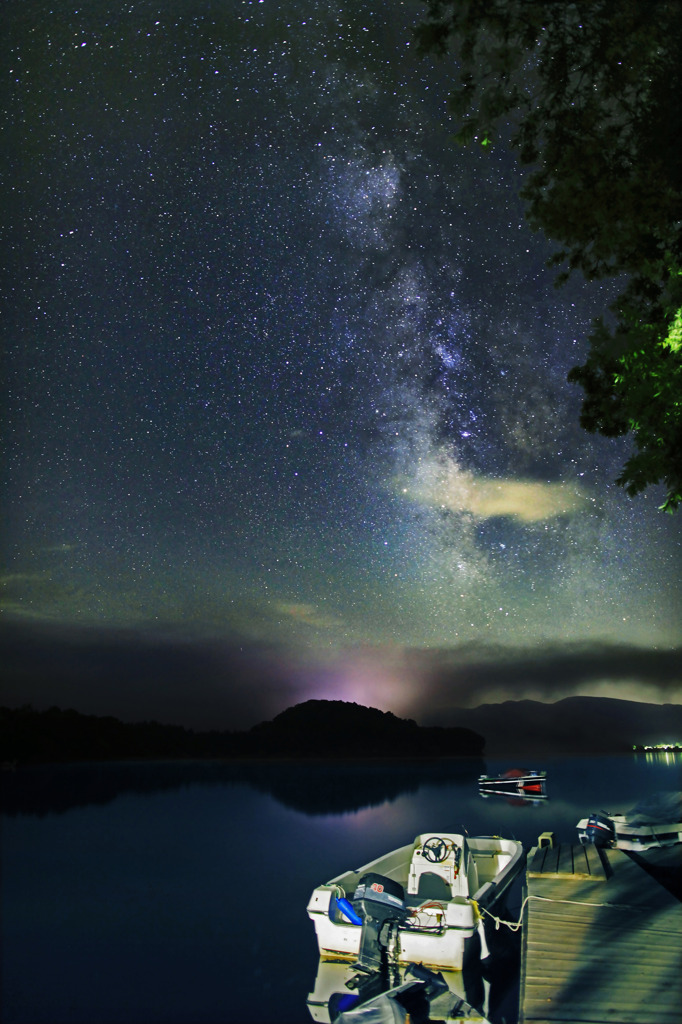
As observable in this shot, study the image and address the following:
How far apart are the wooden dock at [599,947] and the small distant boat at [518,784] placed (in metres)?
61.4

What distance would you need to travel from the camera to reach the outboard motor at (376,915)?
446 inches

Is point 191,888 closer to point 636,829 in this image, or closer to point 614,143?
point 636,829

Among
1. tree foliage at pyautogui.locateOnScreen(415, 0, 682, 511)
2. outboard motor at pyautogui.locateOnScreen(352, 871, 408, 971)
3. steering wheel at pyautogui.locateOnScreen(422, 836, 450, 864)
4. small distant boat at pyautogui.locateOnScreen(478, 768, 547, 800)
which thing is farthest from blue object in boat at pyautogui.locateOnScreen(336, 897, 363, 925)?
small distant boat at pyautogui.locateOnScreen(478, 768, 547, 800)

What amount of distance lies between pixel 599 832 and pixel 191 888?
65.9 feet

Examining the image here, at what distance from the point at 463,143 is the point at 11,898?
35658 mm

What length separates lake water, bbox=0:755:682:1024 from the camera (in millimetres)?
17359

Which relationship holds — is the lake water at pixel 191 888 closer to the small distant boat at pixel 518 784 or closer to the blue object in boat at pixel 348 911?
the small distant boat at pixel 518 784

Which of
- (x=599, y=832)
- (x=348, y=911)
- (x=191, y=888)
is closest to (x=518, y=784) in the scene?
(x=191, y=888)

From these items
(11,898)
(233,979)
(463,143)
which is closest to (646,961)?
(463,143)

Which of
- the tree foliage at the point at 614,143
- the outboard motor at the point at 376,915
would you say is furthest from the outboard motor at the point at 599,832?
the tree foliage at the point at 614,143

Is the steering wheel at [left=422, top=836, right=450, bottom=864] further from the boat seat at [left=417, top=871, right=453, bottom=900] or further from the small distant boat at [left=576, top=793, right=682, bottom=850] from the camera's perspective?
the small distant boat at [left=576, top=793, right=682, bottom=850]

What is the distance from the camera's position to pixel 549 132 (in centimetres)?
720

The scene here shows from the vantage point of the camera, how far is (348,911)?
12125 mm

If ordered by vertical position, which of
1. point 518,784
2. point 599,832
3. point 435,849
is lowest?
point 435,849
